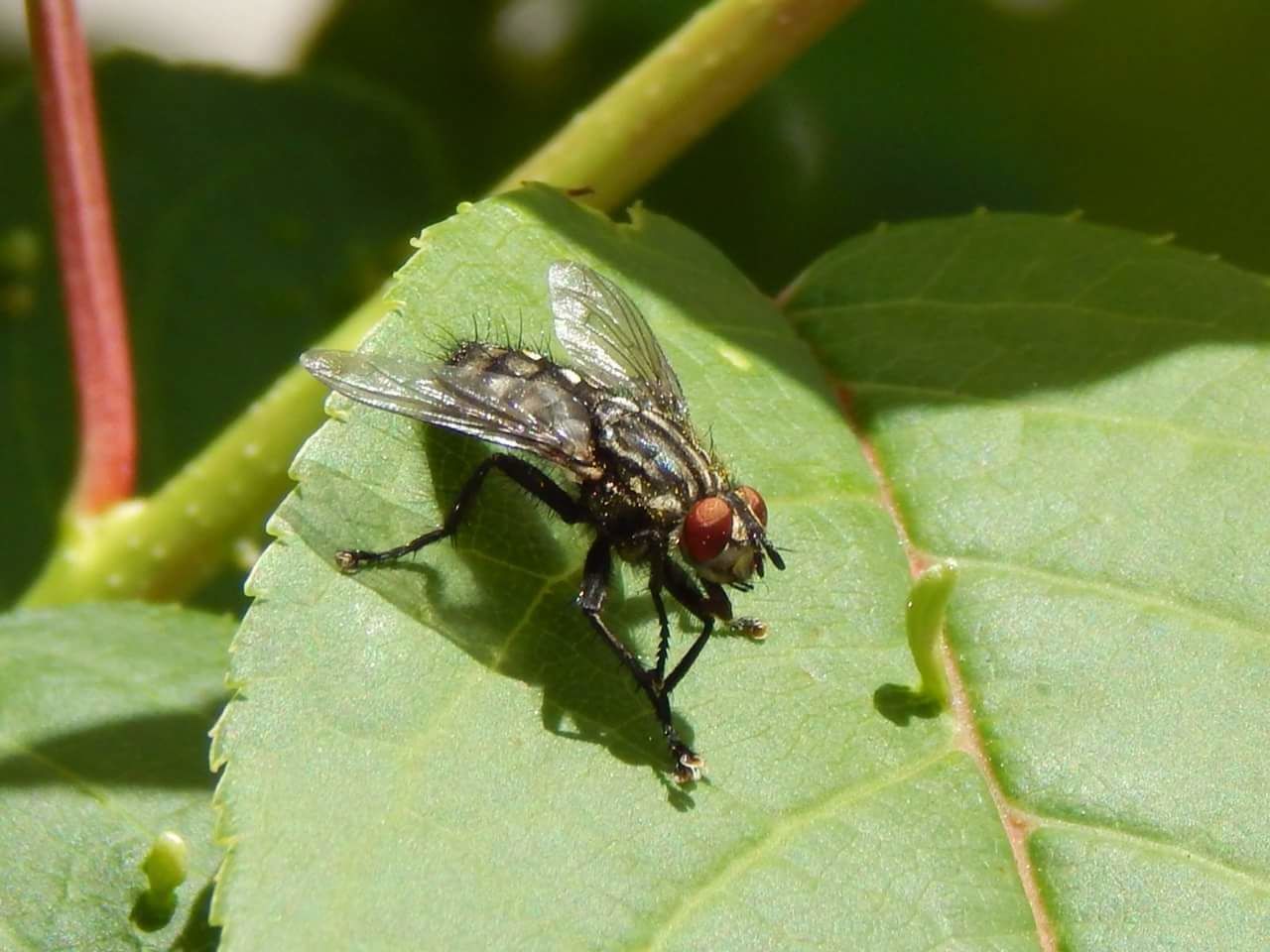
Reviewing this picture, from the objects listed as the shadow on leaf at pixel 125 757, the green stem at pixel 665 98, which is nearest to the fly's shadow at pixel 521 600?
the shadow on leaf at pixel 125 757

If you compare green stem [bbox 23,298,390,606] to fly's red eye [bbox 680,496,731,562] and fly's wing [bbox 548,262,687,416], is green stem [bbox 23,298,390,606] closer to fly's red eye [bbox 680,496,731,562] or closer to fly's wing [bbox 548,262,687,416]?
fly's wing [bbox 548,262,687,416]

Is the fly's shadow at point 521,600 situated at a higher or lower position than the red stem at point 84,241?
higher

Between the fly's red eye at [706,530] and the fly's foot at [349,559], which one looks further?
the fly's red eye at [706,530]

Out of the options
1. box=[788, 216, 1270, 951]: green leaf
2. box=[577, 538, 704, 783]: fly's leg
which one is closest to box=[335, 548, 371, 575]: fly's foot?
box=[577, 538, 704, 783]: fly's leg

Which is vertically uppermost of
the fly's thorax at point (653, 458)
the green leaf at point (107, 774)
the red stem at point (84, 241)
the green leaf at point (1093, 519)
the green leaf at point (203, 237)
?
the green leaf at point (1093, 519)

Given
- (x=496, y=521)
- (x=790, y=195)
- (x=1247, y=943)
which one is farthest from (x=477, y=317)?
(x=790, y=195)

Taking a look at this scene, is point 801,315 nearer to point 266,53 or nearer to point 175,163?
point 175,163

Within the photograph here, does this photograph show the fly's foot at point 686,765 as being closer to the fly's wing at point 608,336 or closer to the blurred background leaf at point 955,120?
the fly's wing at point 608,336
